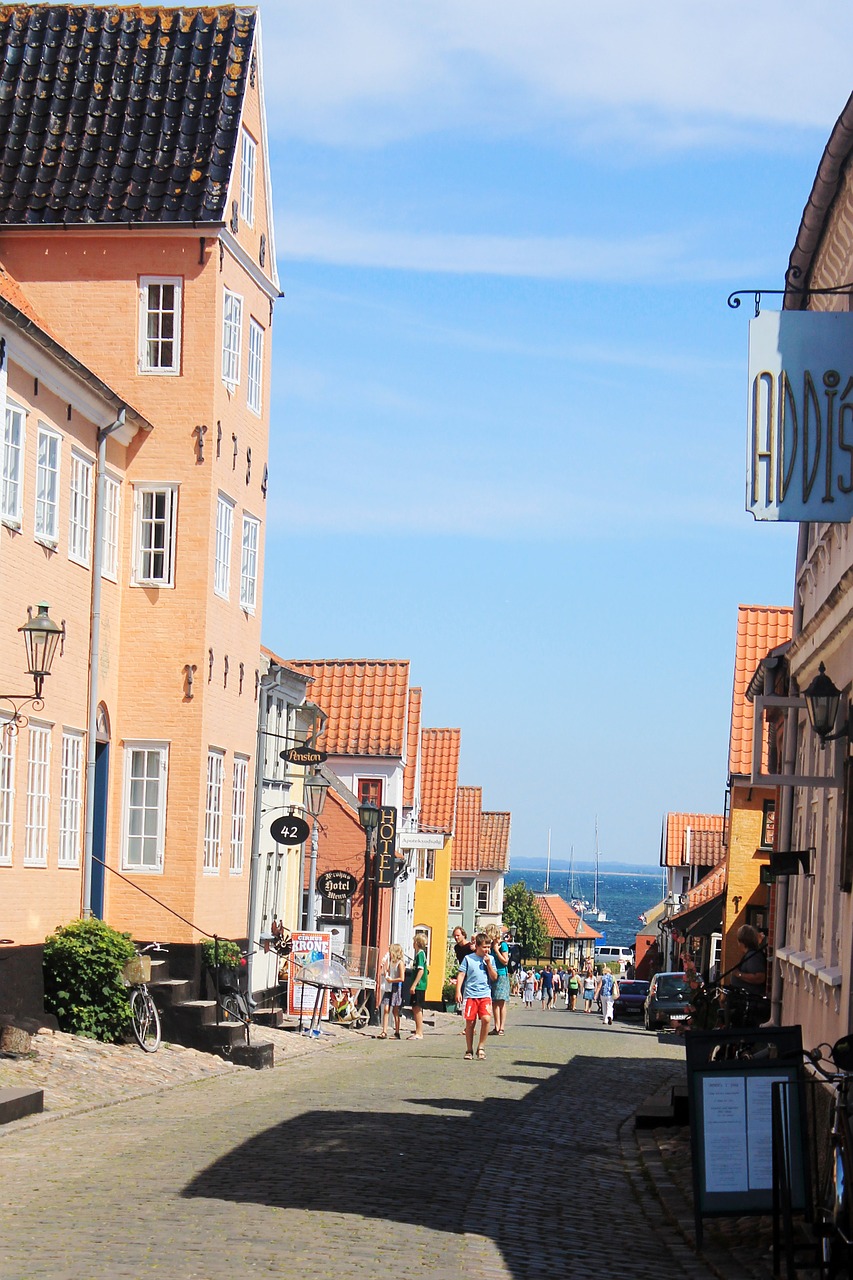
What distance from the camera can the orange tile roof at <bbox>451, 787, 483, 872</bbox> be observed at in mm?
73312

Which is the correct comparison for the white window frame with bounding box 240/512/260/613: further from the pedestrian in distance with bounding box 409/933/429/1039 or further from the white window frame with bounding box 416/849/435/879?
the white window frame with bounding box 416/849/435/879

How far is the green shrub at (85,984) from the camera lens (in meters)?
20.8

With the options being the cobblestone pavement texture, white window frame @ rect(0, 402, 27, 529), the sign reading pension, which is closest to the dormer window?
white window frame @ rect(0, 402, 27, 529)

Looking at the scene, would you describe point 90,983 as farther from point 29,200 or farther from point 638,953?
point 638,953

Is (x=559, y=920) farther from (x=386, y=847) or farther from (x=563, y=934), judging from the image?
(x=386, y=847)

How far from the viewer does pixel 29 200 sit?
25.1 meters

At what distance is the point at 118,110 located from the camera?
25719mm

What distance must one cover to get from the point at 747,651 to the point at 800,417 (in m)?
23.1

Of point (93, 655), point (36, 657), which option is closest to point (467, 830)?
point (93, 655)

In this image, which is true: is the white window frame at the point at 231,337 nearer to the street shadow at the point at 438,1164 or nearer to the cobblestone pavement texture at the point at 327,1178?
the cobblestone pavement texture at the point at 327,1178

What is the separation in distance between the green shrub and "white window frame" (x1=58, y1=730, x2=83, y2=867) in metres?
1.15

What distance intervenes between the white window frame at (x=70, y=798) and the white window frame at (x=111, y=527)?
2378mm

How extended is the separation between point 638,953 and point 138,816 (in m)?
90.8

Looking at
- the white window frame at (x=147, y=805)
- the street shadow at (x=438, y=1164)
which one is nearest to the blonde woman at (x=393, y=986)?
the white window frame at (x=147, y=805)
